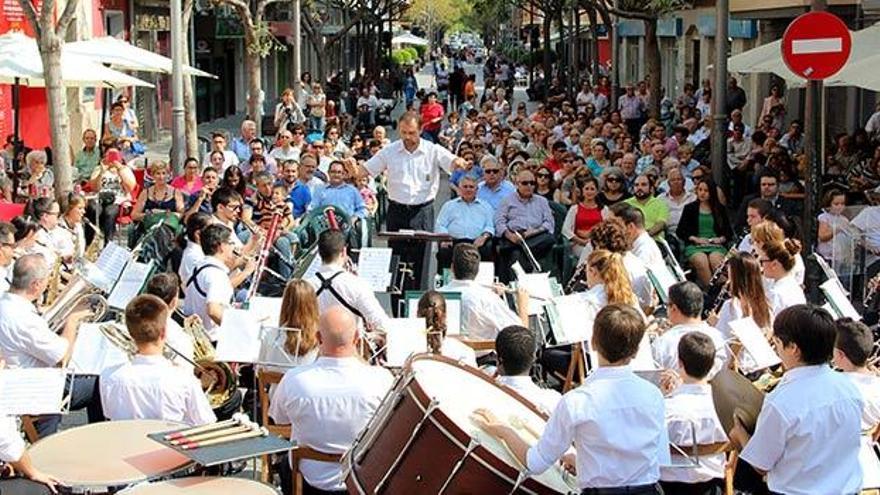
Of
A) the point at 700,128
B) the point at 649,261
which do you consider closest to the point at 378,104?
the point at 700,128

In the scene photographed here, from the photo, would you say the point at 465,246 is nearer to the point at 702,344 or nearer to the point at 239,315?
the point at 239,315

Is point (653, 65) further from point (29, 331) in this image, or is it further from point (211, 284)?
point (29, 331)

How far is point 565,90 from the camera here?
150 ft

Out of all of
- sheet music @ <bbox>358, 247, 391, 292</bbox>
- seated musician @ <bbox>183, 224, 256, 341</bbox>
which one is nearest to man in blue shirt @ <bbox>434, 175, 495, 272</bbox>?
sheet music @ <bbox>358, 247, 391, 292</bbox>

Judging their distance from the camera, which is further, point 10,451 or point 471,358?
point 471,358

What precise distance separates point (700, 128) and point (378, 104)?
1519 cm

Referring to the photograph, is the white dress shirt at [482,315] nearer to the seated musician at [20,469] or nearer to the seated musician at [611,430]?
the seated musician at [611,430]

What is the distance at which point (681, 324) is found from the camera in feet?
25.0

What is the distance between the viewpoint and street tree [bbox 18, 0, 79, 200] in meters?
14.0

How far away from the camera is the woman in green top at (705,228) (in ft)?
41.1

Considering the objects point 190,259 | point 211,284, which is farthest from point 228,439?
point 190,259

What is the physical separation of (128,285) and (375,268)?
185cm

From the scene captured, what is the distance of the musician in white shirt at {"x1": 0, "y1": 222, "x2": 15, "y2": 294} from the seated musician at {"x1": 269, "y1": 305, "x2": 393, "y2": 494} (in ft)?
11.1

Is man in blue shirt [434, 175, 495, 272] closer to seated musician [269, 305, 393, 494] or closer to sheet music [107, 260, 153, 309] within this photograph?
sheet music [107, 260, 153, 309]
